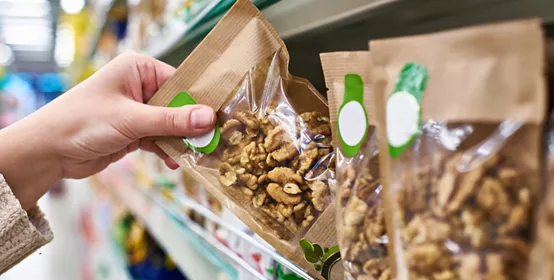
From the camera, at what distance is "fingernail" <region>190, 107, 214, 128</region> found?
679 mm

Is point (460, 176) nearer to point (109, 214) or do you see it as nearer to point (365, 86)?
point (365, 86)

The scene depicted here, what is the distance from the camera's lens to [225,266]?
117 centimetres

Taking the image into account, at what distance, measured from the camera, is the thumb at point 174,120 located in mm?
682

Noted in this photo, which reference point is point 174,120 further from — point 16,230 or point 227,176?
point 16,230

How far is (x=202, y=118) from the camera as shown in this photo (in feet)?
2.23

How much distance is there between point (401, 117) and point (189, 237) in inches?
42.7

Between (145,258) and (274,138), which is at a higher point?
(274,138)

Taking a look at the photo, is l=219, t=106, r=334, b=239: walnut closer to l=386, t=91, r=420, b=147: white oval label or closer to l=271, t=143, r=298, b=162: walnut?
l=271, t=143, r=298, b=162: walnut

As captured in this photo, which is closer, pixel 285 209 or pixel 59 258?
pixel 285 209

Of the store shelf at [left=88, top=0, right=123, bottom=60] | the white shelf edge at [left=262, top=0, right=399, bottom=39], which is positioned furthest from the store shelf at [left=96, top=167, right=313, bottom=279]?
the store shelf at [left=88, top=0, right=123, bottom=60]

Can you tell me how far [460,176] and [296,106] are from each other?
13.2 inches

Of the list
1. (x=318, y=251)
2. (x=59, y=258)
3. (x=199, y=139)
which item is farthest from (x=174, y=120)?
(x=59, y=258)

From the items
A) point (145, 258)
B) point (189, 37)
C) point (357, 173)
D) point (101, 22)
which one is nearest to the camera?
point (357, 173)

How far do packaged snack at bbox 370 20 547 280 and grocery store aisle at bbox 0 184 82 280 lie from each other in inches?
173
